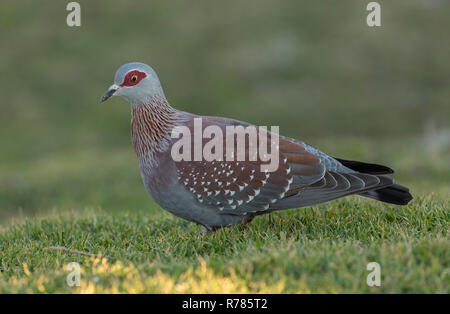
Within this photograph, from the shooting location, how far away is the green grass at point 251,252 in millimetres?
4355

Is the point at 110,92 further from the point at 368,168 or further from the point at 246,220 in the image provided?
the point at 368,168

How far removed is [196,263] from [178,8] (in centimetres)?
1956

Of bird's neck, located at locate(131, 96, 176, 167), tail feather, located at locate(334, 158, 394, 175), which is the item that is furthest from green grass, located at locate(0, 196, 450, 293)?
bird's neck, located at locate(131, 96, 176, 167)

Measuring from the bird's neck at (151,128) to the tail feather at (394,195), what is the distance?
2517mm

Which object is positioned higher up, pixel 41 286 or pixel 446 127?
pixel 446 127

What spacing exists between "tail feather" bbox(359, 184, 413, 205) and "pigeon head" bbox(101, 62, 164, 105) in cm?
287

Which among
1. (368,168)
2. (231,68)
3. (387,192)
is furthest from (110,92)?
(231,68)

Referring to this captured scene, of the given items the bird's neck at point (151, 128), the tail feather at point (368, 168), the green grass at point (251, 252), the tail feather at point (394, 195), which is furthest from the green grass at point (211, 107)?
the bird's neck at point (151, 128)

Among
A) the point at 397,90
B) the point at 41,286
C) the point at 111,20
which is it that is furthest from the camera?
the point at 111,20

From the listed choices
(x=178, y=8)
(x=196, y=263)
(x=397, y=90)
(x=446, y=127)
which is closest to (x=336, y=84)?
(x=397, y=90)

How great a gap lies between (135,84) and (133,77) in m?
0.09

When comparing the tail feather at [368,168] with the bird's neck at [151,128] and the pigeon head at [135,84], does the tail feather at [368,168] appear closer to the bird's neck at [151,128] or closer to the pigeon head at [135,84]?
the bird's neck at [151,128]
